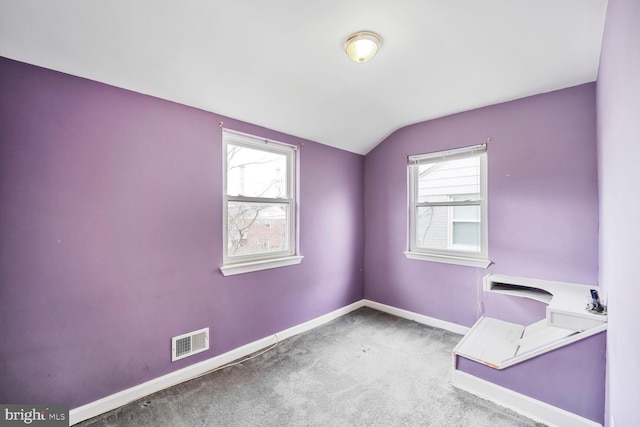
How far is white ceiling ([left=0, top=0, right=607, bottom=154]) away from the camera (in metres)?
1.50

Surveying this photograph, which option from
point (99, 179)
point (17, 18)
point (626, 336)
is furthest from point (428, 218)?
point (17, 18)

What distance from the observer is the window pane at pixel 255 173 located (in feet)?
8.48

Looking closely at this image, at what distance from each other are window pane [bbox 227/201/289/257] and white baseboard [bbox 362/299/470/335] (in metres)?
1.63

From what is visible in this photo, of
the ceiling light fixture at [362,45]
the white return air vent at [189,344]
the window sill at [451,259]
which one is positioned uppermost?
the ceiling light fixture at [362,45]

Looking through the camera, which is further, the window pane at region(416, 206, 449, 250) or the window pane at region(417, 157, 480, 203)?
the window pane at region(416, 206, 449, 250)

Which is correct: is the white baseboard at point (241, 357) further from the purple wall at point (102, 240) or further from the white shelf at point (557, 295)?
the white shelf at point (557, 295)

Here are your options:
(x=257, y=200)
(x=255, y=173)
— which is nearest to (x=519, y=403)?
(x=257, y=200)

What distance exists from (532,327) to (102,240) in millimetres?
3584

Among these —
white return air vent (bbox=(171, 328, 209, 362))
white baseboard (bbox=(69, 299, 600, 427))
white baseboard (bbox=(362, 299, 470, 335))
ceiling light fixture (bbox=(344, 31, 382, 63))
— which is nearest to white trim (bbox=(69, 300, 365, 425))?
white baseboard (bbox=(69, 299, 600, 427))

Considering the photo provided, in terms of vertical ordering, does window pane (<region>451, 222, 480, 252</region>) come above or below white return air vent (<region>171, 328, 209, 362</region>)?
above

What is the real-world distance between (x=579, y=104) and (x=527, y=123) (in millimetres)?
364

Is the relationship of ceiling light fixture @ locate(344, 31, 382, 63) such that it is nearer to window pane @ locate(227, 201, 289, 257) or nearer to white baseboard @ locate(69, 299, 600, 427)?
window pane @ locate(227, 201, 289, 257)

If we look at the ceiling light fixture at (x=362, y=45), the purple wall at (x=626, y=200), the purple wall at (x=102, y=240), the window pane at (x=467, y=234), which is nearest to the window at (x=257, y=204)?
the purple wall at (x=102, y=240)

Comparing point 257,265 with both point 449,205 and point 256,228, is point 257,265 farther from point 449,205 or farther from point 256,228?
point 449,205
